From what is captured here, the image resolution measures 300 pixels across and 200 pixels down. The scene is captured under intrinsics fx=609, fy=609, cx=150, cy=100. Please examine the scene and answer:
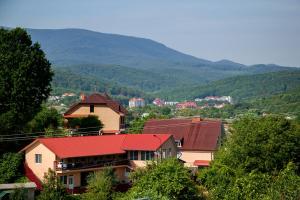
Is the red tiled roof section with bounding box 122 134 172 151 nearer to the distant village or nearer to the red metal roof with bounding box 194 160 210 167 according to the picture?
the distant village

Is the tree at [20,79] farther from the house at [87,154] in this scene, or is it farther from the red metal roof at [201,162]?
the red metal roof at [201,162]

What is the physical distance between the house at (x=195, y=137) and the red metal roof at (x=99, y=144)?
7436 mm

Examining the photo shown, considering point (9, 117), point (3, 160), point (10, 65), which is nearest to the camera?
point (3, 160)

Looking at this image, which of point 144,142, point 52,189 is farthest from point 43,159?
point 144,142

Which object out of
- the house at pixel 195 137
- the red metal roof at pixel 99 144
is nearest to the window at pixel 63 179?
the red metal roof at pixel 99 144

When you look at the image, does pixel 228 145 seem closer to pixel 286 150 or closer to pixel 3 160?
pixel 286 150

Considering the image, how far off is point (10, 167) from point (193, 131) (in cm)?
1914

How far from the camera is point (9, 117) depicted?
38531 millimetres

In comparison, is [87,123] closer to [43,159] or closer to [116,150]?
[116,150]

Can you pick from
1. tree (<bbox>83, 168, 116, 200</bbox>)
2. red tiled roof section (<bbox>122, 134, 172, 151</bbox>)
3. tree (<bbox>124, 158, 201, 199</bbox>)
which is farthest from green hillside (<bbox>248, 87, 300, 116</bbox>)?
tree (<bbox>124, 158, 201, 199</bbox>)

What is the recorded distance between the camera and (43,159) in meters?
36.6

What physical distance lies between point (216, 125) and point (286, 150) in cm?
1342

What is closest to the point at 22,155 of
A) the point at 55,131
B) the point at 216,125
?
the point at 55,131

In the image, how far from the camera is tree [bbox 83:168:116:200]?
107 feet
